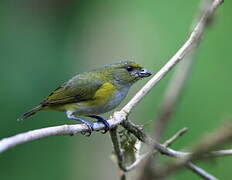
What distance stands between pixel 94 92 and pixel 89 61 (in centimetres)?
636

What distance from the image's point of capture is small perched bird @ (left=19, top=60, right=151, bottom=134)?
11.5 feet

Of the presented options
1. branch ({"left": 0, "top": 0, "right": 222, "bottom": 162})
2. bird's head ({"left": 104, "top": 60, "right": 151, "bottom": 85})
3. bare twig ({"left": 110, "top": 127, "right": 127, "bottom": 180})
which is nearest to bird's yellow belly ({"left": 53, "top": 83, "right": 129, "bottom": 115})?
bird's head ({"left": 104, "top": 60, "right": 151, "bottom": 85})

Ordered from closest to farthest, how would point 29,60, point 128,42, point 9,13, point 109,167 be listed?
point 29,60 → point 109,167 → point 9,13 → point 128,42

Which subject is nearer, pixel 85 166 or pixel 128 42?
pixel 85 166

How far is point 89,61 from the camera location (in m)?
9.97

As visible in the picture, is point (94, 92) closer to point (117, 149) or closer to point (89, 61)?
point (117, 149)

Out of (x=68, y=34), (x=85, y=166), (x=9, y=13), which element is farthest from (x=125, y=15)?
(x=85, y=166)

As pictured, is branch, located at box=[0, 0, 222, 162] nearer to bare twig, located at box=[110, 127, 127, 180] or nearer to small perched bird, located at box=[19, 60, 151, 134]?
bare twig, located at box=[110, 127, 127, 180]

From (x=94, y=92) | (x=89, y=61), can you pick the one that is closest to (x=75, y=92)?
(x=94, y=92)

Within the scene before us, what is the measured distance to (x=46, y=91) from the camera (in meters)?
6.88

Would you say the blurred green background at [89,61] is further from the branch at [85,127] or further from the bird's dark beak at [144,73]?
the branch at [85,127]

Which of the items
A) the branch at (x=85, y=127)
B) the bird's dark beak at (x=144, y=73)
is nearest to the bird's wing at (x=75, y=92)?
the bird's dark beak at (x=144, y=73)

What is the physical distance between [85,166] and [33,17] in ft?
9.60

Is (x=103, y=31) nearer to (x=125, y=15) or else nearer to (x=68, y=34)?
(x=125, y=15)
